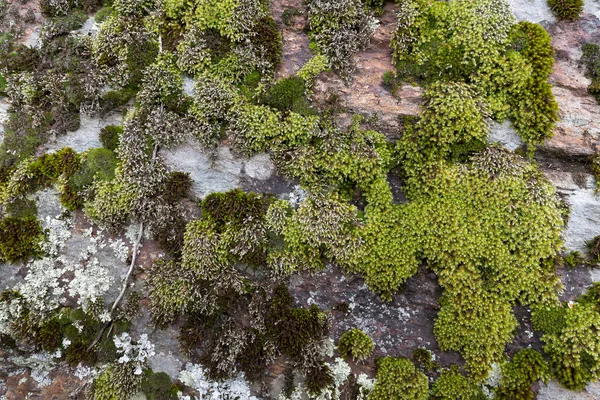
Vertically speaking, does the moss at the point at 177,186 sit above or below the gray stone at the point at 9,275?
above

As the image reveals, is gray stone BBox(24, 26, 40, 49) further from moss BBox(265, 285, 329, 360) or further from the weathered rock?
moss BBox(265, 285, 329, 360)

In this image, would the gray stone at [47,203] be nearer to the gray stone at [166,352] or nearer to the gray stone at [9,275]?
the gray stone at [9,275]

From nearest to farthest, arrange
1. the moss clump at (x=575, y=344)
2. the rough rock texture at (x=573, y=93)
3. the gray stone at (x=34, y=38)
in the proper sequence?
the moss clump at (x=575, y=344) < the rough rock texture at (x=573, y=93) < the gray stone at (x=34, y=38)

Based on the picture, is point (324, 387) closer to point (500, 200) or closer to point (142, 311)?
point (142, 311)

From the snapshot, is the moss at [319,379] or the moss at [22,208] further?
the moss at [22,208]

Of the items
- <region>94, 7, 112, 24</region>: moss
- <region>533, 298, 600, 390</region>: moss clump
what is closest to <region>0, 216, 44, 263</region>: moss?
<region>94, 7, 112, 24</region>: moss

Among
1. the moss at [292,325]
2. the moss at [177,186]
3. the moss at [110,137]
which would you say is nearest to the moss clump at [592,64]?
the moss at [292,325]

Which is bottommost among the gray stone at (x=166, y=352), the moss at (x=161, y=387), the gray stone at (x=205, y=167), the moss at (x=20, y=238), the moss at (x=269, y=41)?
the moss at (x=161, y=387)
